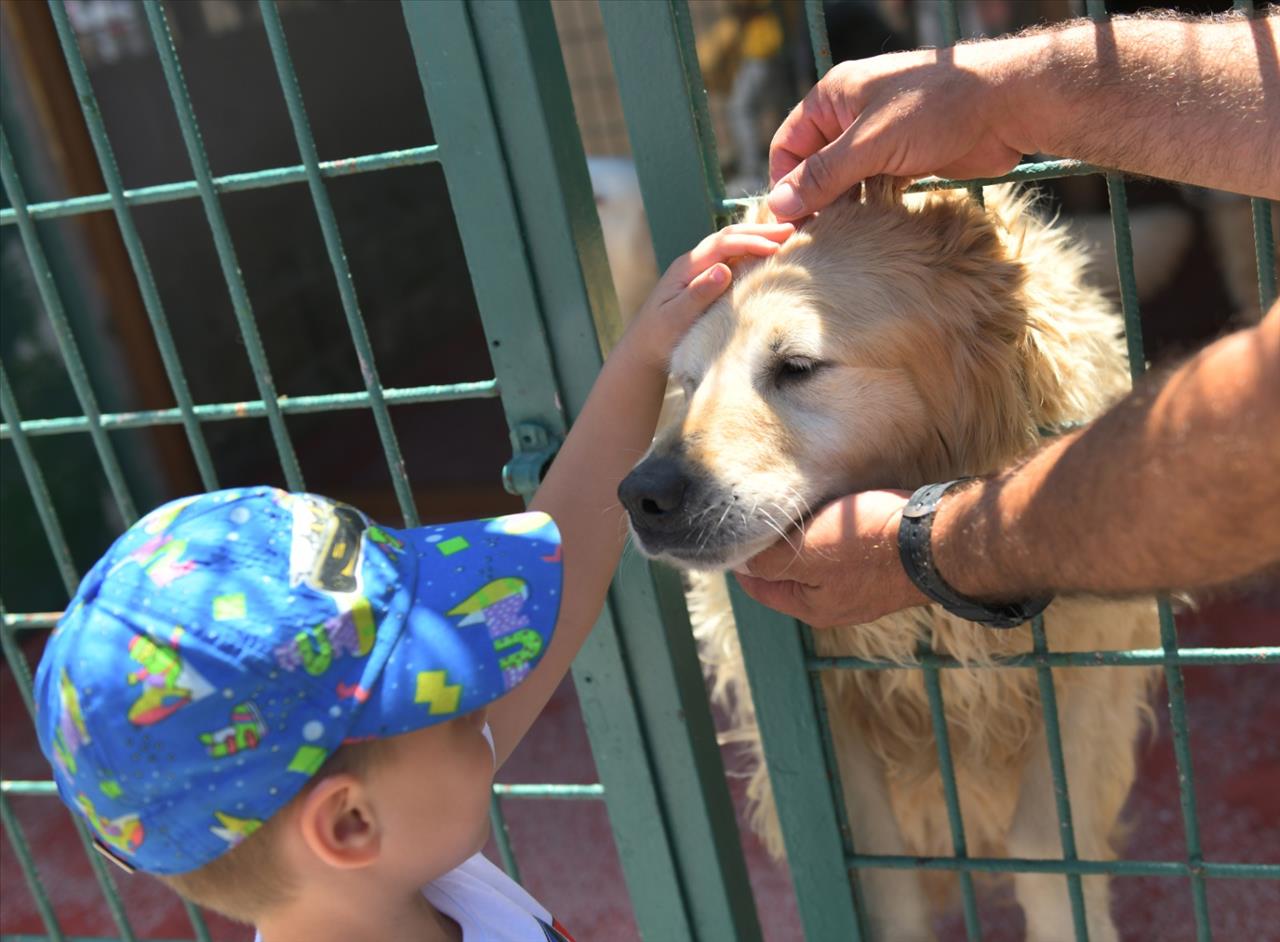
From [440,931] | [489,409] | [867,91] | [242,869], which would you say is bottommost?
[489,409]

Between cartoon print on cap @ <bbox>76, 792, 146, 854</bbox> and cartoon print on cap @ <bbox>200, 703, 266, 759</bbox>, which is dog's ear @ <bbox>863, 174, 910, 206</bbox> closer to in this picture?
cartoon print on cap @ <bbox>200, 703, 266, 759</bbox>

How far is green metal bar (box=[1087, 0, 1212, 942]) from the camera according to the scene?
1660mm

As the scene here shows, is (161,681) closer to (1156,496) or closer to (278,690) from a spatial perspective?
(278,690)

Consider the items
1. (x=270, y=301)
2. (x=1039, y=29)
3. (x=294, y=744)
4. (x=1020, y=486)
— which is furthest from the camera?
(x=270, y=301)

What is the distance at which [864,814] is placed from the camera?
2354 millimetres

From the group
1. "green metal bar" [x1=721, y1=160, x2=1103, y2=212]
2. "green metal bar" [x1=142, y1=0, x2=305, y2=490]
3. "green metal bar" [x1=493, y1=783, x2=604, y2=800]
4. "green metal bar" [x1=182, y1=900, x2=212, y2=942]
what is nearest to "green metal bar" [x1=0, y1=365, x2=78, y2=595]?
"green metal bar" [x1=142, y1=0, x2=305, y2=490]

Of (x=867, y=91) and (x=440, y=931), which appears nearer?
(x=440, y=931)

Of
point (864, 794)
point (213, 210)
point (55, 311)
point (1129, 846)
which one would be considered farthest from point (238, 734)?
point (1129, 846)

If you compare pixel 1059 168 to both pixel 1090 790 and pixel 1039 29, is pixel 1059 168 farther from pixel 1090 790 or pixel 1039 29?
pixel 1090 790

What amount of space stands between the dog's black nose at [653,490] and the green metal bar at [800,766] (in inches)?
12.9

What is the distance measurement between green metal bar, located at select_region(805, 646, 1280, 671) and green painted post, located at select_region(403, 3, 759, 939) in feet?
1.04

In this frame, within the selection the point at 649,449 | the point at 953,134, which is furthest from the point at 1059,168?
the point at 649,449

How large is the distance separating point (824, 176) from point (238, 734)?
3.47 ft

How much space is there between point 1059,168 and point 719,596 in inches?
44.0
